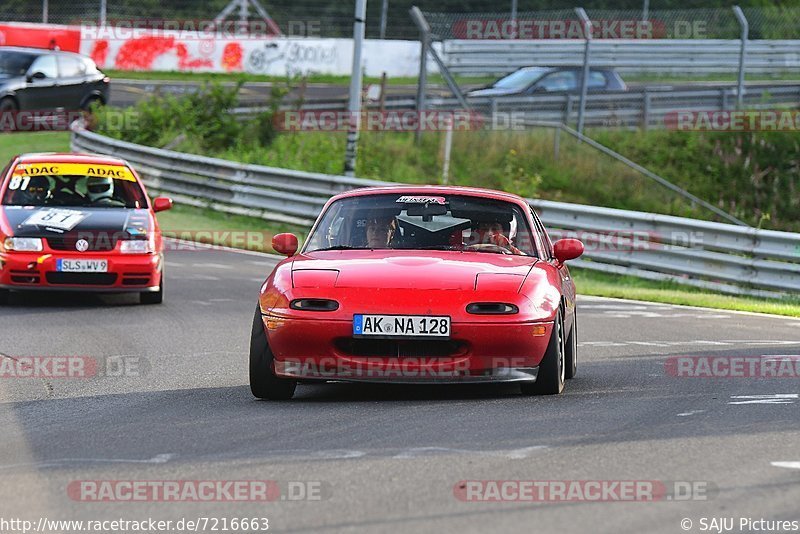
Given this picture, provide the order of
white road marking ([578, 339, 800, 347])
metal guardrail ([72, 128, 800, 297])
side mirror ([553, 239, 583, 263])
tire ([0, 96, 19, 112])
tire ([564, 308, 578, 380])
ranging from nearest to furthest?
1. tire ([564, 308, 578, 380])
2. side mirror ([553, 239, 583, 263])
3. white road marking ([578, 339, 800, 347])
4. metal guardrail ([72, 128, 800, 297])
5. tire ([0, 96, 19, 112])

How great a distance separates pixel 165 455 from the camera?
6.48m

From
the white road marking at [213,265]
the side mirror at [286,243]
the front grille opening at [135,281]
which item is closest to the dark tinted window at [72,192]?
the front grille opening at [135,281]

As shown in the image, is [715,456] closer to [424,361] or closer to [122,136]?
[424,361]

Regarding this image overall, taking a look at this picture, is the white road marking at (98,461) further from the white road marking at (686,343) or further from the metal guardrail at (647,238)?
the metal guardrail at (647,238)

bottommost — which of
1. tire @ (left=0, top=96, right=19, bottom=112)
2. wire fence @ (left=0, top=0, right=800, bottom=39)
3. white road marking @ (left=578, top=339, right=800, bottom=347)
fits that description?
white road marking @ (left=578, top=339, right=800, bottom=347)

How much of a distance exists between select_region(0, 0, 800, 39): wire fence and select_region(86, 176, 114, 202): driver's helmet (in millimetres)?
11530

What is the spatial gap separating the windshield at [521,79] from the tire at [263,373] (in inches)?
897

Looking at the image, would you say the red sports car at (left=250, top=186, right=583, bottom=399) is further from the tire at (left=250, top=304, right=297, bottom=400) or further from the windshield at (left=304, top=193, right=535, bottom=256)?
the windshield at (left=304, top=193, right=535, bottom=256)

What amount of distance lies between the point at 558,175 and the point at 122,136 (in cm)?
917

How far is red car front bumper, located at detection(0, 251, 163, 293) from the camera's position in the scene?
14.2 m

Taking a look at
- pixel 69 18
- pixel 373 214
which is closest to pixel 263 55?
pixel 69 18

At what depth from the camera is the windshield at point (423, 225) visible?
9.28 metres

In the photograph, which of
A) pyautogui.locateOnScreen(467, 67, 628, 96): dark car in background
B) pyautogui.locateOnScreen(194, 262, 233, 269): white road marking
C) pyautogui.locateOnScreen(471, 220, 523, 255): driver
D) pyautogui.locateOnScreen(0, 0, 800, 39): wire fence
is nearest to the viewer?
pyautogui.locateOnScreen(471, 220, 523, 255): driver

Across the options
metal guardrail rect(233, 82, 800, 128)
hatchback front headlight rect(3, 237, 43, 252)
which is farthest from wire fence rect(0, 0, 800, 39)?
hatchback front headlight rect(3, 237, 43, 252)
